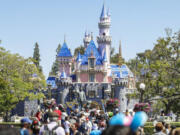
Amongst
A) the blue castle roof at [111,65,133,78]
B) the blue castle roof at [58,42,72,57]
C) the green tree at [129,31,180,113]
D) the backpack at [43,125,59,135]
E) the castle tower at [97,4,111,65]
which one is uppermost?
the castle tower at [97,4,111,65]

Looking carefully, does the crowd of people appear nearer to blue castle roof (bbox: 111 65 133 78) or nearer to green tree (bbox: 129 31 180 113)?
green tree (bbox: 129 31 180 113)

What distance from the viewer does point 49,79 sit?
8912 centimetres

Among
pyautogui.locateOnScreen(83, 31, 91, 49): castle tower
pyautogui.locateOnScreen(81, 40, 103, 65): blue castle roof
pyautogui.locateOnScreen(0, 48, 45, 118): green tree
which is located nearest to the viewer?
pyautogui.locateOnScreen(0, 48, 45, 118): green tree

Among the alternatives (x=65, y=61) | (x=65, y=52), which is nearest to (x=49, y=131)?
(x=65, y=61)

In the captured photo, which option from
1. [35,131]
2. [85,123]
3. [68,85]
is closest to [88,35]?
[68,85]

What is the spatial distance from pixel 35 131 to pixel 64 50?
72499mm

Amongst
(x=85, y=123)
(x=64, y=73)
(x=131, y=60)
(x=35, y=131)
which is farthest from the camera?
(x=131, y=60)

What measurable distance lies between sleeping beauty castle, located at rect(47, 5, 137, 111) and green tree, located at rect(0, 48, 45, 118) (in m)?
20.5

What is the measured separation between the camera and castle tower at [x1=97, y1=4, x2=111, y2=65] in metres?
84.5

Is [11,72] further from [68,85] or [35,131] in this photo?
[35,131]

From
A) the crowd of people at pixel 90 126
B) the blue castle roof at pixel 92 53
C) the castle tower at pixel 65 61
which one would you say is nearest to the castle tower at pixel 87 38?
the castle tower at pixel 65 61

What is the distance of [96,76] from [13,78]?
31575mm

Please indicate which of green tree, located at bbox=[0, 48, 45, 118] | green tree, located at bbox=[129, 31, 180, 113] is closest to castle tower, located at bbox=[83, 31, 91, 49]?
green tree, located at bbox=[0, 48, 45, 118]

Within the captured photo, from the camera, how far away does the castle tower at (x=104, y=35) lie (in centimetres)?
8450
